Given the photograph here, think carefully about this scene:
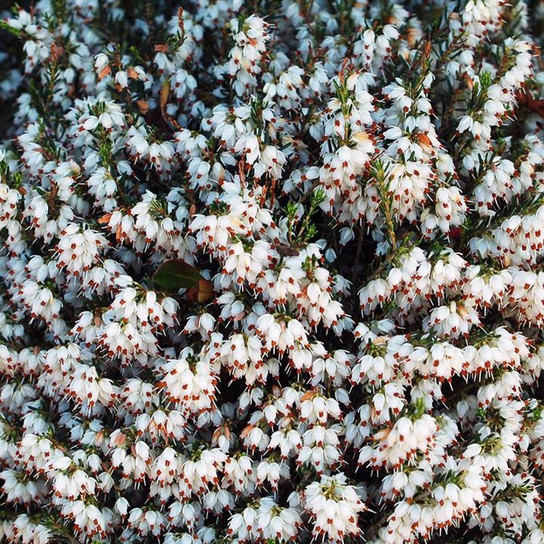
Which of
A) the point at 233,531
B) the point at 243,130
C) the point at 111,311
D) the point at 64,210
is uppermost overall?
the point at 243,130

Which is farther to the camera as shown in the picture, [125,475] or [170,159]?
[170,159]

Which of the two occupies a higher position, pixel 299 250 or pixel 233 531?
pixel 299 250

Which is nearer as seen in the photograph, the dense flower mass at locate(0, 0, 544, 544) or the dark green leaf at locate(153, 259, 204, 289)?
the dense flower mass at locate(0, 0, 544, 544)

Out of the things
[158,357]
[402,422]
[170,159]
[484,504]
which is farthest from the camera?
[170,159]

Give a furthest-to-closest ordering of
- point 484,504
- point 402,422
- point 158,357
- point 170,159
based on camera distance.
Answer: point 170,159 → point 158,357 → point 484,504 → point 402,422

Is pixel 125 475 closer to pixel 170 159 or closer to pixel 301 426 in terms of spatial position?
pixel 301 426

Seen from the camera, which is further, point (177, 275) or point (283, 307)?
point (177, 275)

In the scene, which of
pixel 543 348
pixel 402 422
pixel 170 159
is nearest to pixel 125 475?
pixel 402 422

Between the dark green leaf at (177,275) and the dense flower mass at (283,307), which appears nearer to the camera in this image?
the dense flower mass at (283,307)
